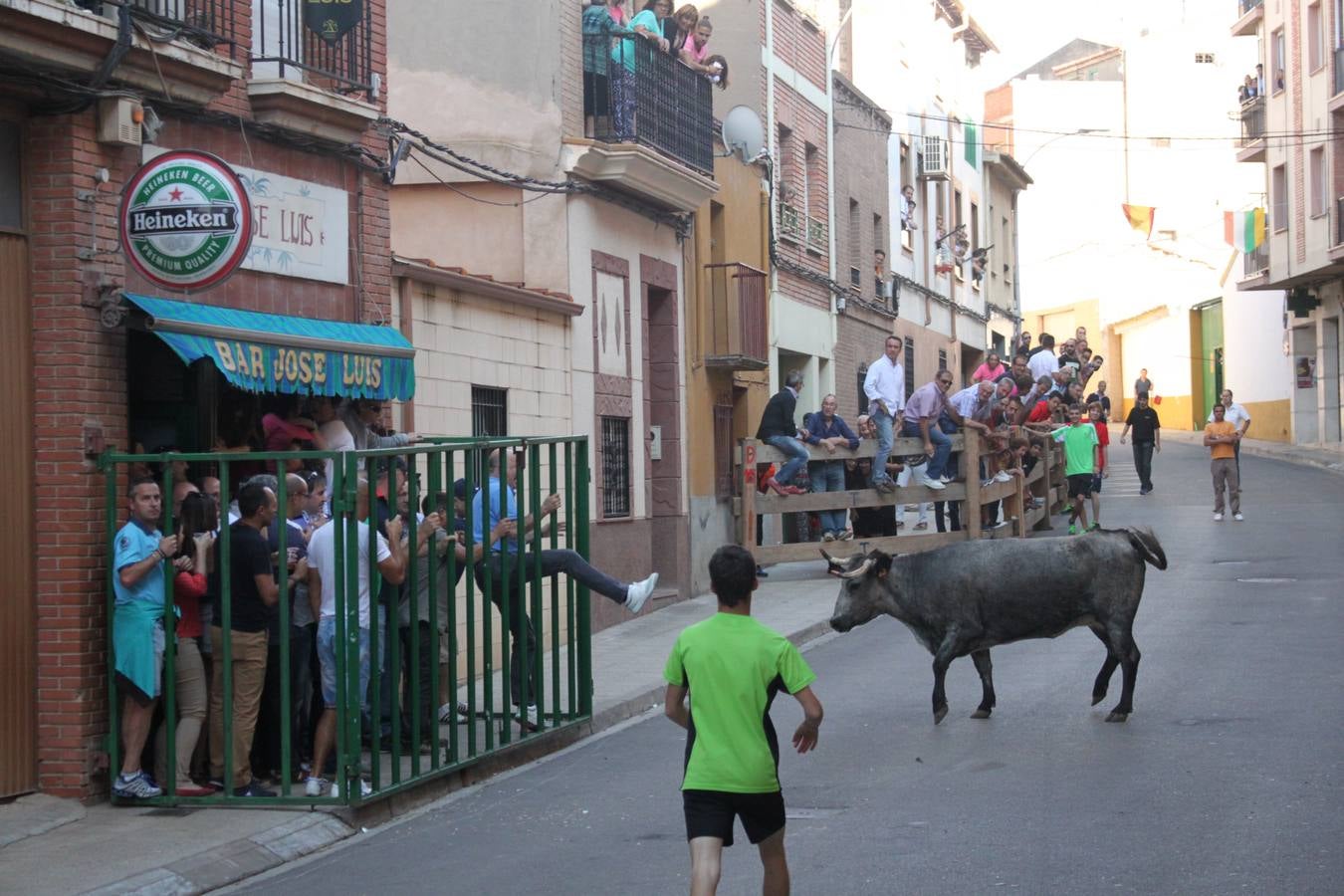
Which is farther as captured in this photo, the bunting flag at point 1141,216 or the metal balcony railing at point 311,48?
the bunting flag at point 1141,216

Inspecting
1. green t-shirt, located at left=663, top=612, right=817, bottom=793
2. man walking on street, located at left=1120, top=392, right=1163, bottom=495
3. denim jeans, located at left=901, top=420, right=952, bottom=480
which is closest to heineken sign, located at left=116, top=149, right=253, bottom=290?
green t-shirt, located at left=663, top=612, right=817, bottom=793

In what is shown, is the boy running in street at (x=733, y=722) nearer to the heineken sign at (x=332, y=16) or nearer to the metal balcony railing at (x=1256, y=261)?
the heineken sign at (x=332, y=16)

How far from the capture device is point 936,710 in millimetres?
11695

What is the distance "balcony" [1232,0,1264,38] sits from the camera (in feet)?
156

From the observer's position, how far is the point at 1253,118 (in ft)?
156

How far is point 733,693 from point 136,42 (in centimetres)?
592

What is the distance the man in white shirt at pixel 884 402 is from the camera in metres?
21.6

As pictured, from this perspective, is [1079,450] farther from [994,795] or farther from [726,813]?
[726,813]

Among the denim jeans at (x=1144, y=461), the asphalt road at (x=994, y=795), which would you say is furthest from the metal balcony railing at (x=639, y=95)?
the denim jeans at (x=1144, y=461)

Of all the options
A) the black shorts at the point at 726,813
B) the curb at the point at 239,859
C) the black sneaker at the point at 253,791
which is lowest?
the curb at the point at 239,859

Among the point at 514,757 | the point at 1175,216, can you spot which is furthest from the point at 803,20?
the point at 1175,216

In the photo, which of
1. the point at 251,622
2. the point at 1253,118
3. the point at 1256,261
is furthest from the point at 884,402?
the point at 1253,118

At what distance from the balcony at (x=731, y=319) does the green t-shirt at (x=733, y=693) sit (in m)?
15.9

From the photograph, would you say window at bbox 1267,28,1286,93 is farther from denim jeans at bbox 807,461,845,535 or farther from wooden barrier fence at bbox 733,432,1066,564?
denim jeans at bbox 807,461,845,535
